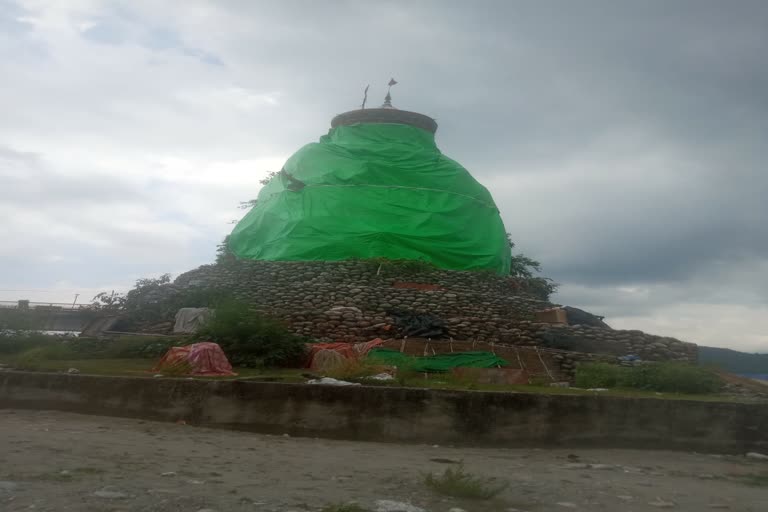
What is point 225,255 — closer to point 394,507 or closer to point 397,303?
point 397,303

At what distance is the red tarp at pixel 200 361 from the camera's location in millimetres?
8531

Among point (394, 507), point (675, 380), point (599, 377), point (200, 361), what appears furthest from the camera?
point (599, 377)

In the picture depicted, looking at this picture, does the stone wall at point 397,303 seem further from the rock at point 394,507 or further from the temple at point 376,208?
the rock at point 394,507

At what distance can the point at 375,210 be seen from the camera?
16609 mm

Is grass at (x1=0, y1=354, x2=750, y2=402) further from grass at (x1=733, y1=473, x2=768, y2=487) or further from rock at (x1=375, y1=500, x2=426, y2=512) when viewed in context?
rock at (x1=375, y1=500, x2=426, y2=512)

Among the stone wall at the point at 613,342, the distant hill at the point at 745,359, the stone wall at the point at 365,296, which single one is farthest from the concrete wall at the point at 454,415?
the distant hill at the point at 745,359

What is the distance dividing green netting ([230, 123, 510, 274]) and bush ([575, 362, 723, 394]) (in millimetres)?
6623

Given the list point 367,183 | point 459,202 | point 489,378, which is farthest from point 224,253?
point 489,378

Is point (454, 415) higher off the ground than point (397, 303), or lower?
lower

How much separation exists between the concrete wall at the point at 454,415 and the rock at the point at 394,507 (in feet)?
7.59

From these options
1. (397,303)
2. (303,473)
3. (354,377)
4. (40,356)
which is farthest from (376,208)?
(303,473)

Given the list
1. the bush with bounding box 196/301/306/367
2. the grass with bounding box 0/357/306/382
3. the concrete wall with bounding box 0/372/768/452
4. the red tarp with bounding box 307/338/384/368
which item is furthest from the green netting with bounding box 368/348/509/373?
the concrete wall with bounding box 0/372/768/452

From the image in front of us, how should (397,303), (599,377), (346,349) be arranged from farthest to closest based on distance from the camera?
1. (397,303)
2. (346,349)
3. (599,377)

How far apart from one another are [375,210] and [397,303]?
3.93m
